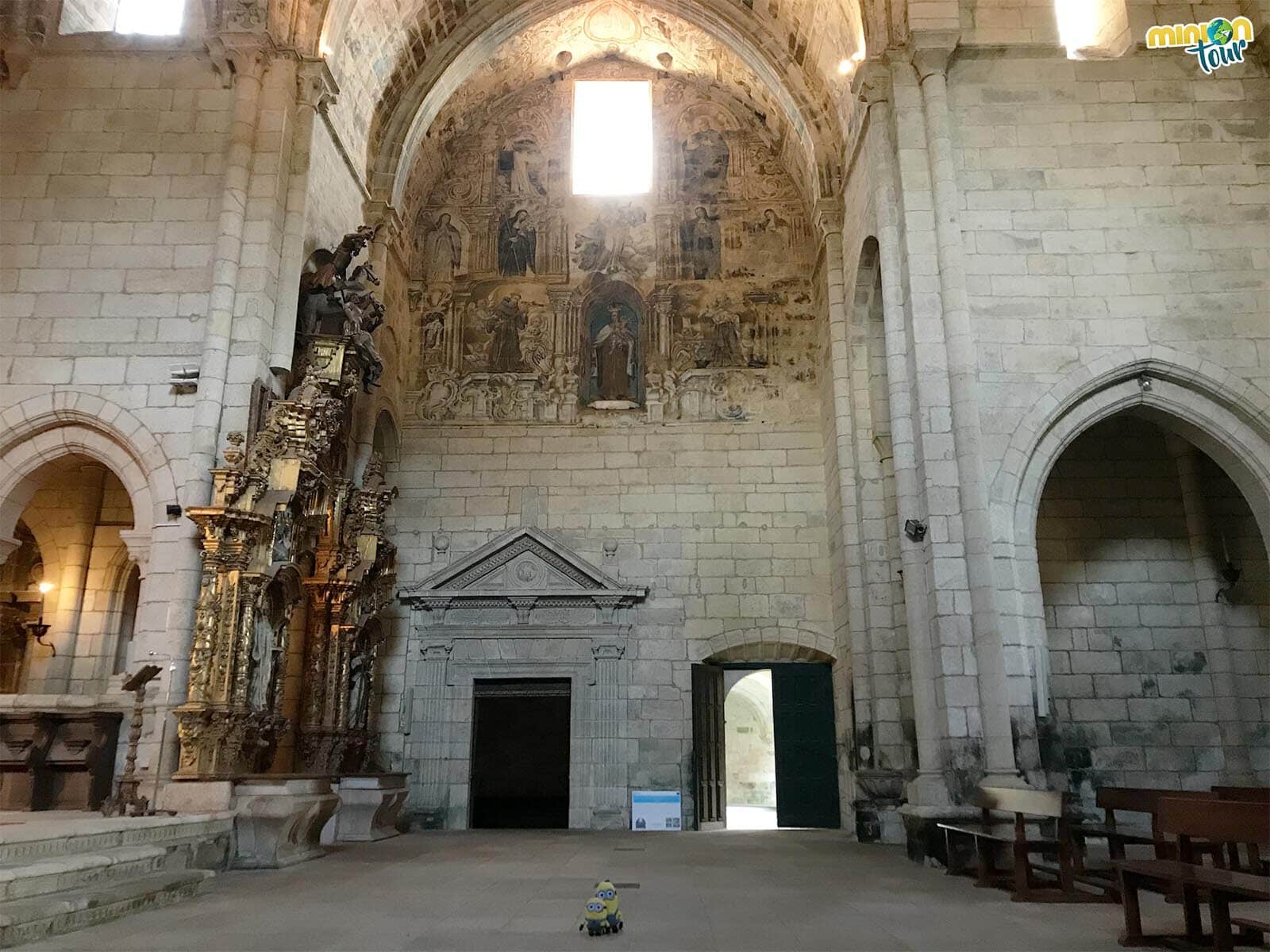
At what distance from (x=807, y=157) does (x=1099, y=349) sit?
6510mm

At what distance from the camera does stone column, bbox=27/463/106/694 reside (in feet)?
36.8

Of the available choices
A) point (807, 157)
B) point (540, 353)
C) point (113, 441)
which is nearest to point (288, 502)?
point (113, 441)

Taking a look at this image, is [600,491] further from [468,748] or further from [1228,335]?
[1228,335]

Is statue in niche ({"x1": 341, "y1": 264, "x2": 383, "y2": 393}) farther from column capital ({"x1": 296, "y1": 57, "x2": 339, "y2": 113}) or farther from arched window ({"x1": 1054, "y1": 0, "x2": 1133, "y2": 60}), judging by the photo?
arched window ({"x1": 1054, "y1": 0, "x2": 1133, "y2": 60})

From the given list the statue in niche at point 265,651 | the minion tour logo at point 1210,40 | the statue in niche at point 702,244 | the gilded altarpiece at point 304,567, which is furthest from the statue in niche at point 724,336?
the statue in niche at point 265,651

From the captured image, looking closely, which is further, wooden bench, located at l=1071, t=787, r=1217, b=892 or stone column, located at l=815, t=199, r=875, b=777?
stone column, located at l=815, t=199, r=875, b=777

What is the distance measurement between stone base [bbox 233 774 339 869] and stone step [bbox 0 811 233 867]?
0.18m

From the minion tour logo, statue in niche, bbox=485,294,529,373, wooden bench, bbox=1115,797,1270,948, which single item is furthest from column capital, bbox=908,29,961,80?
wooden bench, bbox=1115,797,1270,948

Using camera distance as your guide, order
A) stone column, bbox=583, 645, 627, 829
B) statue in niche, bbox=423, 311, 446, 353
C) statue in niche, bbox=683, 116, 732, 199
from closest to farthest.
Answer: stone column, bbox=583, 645, 627, 829, statue in niche, bbox=423, 311, 446, 353, statue in niche, bbox=683, 116, 732, 199

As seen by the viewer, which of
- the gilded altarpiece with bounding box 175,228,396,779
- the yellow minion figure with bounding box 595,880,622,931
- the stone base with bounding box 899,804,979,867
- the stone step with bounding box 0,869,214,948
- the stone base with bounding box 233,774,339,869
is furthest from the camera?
the gilded altarpiece with bounding box 175,228,396,779

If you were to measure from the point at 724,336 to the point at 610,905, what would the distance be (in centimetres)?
1118

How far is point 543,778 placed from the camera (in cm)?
1513

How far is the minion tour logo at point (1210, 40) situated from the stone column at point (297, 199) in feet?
32.1

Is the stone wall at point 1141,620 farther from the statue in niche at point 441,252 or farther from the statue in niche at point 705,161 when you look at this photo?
the statue in niche at point 441,252
